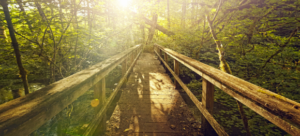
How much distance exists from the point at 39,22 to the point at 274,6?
19.0 ft

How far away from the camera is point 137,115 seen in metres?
2.57

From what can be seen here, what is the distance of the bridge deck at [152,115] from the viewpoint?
217cm

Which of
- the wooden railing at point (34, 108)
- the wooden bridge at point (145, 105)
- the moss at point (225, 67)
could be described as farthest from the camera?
the moss at point (225, 67)

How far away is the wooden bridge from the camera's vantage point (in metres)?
0.71

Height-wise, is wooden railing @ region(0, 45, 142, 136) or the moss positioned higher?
wooden railing @ region(0, 45, 142, 136)

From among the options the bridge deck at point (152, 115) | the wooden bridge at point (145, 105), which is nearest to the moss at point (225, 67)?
the wooden bridge at point (145, 105)

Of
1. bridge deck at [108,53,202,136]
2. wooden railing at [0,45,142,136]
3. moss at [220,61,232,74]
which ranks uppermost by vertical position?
wooden railing at [0,45,142,136]

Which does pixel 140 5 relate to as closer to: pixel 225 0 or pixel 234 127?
pixel 225 0

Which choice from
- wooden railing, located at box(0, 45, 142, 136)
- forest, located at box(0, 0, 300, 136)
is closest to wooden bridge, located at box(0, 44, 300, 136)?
wooden railing, located at box(0, 45, 142, 136)

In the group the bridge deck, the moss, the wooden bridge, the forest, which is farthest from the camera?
the moss

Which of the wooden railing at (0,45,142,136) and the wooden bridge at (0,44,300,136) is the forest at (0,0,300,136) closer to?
the wooden bridge at (0,44,300,136)

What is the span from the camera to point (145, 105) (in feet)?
9.75

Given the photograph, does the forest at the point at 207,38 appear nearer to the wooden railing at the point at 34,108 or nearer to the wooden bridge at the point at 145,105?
the wooden bridge at the point at 145,105

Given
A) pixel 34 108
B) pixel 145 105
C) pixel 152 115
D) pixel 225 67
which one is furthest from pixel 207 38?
Result: pixel 34 108
